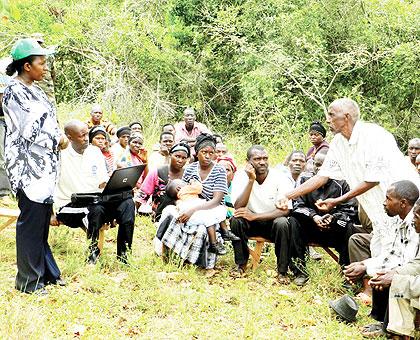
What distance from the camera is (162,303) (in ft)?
15.9

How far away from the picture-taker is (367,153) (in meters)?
5.24

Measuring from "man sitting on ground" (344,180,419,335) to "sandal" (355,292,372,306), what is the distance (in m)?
0.57

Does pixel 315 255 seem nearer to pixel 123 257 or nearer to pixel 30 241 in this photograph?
pixel 123 257

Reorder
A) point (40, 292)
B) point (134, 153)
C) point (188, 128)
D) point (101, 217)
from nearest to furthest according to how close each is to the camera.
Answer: point (40, 292), point (101, 217), point (134, 153), point (188, 128)

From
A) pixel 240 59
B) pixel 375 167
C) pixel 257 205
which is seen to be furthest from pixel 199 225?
pixel 240 59

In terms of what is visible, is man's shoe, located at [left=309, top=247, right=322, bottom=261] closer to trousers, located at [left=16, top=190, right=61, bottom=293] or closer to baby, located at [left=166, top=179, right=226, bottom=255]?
baby, located at [left=166, top=179, right=226, bottom=255]

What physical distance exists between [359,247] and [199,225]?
1.69 metres

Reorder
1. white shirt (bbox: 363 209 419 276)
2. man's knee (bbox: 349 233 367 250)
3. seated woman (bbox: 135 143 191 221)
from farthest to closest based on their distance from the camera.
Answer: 1. seated woman (bbox: 135 143 191 221)
2. man's knee (bbox: 349 233 367 250)
3. white shirt (bbox: 363 209 419 276)

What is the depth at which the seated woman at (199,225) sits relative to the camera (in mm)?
6031

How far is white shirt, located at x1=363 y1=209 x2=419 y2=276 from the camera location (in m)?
4.43

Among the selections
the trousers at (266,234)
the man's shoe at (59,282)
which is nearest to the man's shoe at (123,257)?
the man's shoe at (59,282)

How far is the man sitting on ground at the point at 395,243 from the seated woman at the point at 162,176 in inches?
115

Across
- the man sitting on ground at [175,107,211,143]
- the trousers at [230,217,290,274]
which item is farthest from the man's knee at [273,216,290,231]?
the man sitting on ground at [175,107,211,143]

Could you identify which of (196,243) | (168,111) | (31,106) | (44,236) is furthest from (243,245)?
(168,111)
